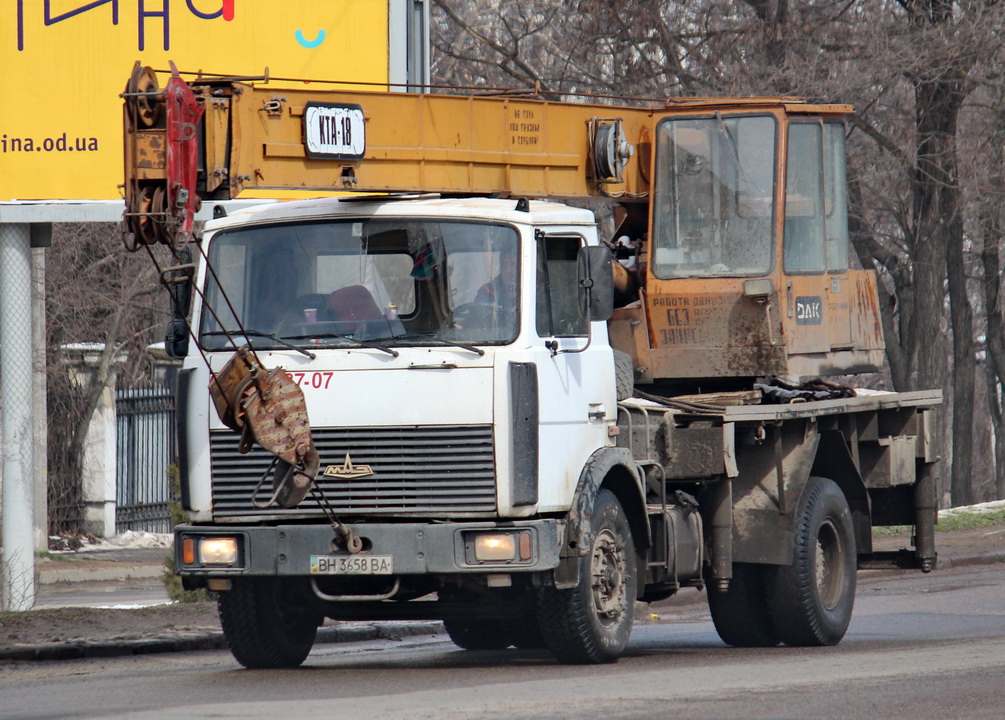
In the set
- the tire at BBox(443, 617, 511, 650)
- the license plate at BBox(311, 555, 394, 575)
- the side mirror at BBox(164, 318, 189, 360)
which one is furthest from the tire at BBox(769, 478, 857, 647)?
the side mirror at BBox(164, 318, 189, 360)

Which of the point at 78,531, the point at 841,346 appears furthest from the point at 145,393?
the point at 841,346

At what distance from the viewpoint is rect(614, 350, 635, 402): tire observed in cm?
1027

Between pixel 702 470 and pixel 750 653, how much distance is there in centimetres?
144

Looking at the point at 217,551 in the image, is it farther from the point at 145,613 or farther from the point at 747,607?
the point at 747,607

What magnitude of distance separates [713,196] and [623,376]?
86.7 inches

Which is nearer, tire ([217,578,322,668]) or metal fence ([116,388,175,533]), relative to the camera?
tire ([217,578,322,668])

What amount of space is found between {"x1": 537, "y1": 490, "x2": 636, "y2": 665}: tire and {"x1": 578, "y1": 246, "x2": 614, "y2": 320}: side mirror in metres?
1.10

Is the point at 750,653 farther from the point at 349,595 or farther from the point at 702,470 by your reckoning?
the point at 349,595

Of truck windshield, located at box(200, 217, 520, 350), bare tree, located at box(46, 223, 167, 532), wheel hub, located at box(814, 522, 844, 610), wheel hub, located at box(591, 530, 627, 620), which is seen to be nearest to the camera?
truck windshield, located at box(200, 217, 520, 350)

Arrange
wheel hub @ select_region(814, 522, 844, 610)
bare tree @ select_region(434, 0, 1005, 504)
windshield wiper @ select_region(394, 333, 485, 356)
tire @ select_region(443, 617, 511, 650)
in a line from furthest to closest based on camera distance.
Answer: bare tree @ select_region(434, 0, 1005, 504) < wheel hub @ select_region(814, 522, 844, 610) < tire @ select_region(443, 617, 511, 650) < windshield wiper @ select_region(394, 333, 485, 356)

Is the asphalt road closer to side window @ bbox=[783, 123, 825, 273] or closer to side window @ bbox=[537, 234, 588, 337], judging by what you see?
side window @ bbox=[537, 234, 588, 337]

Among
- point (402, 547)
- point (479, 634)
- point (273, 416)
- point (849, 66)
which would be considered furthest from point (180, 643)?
point (849, 66)

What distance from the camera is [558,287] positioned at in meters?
9.48

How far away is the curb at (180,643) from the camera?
10555 millimetres
